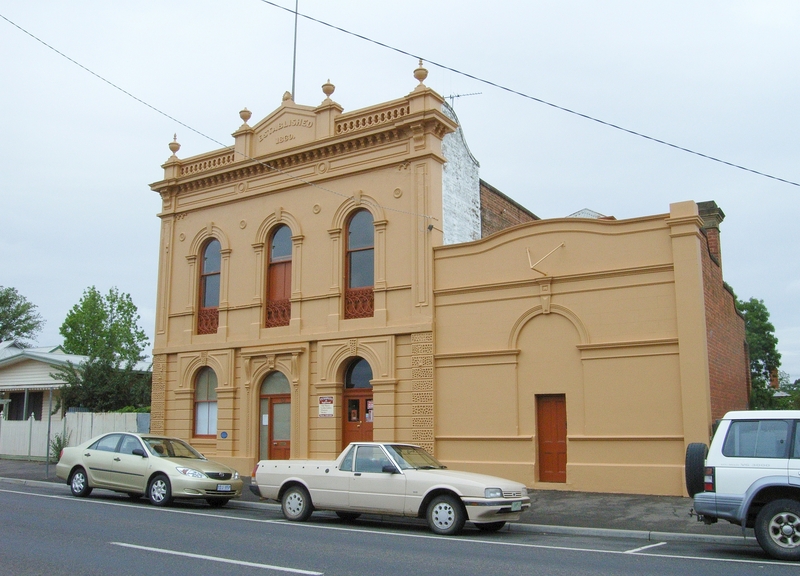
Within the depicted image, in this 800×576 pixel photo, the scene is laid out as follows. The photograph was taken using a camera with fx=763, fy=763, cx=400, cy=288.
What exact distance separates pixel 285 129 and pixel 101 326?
36773 millimetres

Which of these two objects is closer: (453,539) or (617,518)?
(453,539)

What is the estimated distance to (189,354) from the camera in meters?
22.8

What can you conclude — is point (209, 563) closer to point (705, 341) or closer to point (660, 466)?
point (660, 466)

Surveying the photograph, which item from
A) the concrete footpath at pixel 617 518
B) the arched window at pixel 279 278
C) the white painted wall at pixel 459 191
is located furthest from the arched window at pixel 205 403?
the white painted wall at pixel 459 191

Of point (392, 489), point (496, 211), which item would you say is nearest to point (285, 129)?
point (496, 211)

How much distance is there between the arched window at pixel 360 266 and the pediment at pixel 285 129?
2823 mm

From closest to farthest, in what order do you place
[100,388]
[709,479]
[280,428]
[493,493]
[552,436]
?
1. [709,479]
2. [493,493]
3. [552,436]
4. [280,428]
5. [100,388]

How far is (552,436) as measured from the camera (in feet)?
54.2

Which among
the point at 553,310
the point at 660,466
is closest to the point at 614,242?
the point at 553,310

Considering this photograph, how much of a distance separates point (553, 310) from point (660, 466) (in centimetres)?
389

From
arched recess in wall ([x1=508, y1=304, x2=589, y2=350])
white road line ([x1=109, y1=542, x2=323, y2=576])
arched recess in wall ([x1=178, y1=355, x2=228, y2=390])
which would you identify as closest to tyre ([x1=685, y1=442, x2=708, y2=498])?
Result: white road line ([x1=109, y1=542, x2=323, y2=576])

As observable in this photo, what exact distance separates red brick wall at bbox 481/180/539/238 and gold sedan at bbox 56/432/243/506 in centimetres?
1027

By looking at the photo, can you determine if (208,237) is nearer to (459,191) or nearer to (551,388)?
(459,191)

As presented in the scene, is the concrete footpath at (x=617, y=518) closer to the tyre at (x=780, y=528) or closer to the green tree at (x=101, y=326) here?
the tyre at (x=780, y=528)
